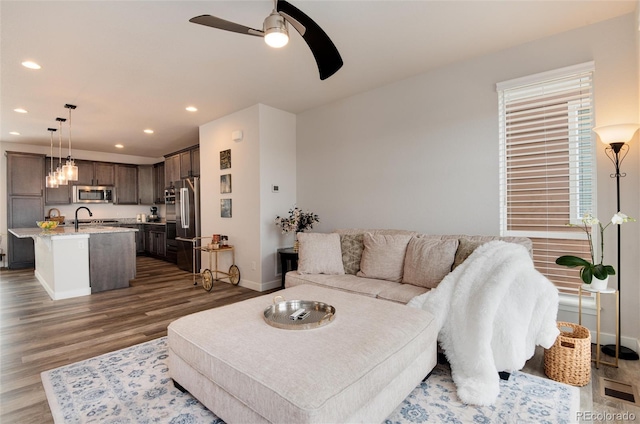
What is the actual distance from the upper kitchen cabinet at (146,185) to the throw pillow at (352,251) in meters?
7.03

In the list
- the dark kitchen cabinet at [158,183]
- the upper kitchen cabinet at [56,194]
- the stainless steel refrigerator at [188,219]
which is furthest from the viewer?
the dark kitchen cabinet at [158,183]

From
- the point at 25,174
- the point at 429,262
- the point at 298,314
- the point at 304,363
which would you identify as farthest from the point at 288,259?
the point at 25,174

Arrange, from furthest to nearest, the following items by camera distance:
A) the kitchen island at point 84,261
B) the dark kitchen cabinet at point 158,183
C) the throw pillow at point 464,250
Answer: the dark kitchen cabinet at point 158,183 < the kitchen island at point 84,261 < the throw pillow at point 464,250

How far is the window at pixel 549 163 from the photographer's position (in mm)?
2750

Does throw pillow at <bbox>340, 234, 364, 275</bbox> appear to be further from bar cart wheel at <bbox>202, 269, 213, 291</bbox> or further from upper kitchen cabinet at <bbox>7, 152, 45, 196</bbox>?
upper kitchen cabinet at <bbox>7, 152, 45, 196</bbox>

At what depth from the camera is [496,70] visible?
3.13 metres

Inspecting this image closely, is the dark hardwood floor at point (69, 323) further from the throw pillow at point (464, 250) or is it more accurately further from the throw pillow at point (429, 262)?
the throw pillow at point (464, 250)

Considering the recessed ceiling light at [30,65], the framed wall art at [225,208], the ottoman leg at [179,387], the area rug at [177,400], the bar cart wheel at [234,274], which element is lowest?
the area rug at [177,400]

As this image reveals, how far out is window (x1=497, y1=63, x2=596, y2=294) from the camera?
9.02 feet

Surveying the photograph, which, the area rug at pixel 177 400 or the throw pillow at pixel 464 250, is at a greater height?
the throw pillow at pixel 464 250

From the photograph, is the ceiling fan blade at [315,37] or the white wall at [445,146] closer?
the ceiling fan blade at [315,37]

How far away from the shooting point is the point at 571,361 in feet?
6.82

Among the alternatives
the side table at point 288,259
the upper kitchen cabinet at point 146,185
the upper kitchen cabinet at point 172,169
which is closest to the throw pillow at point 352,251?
the side table at point 288,259

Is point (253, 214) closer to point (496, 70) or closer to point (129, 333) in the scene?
point (129, 333)
